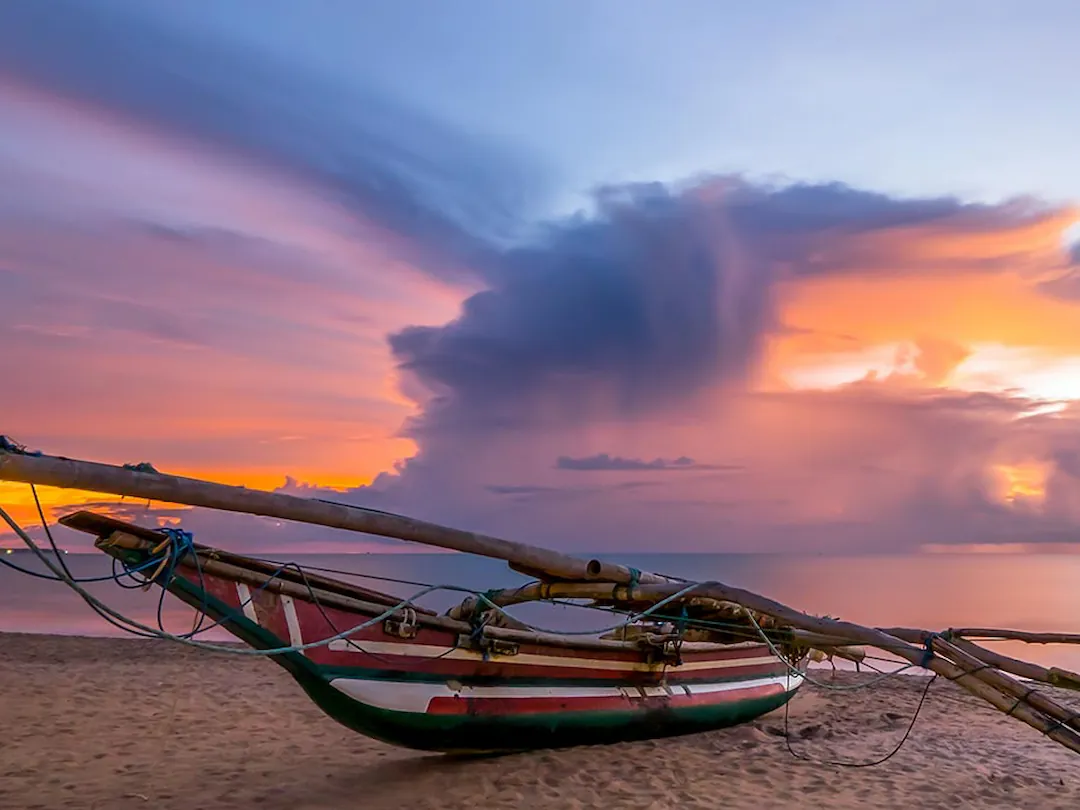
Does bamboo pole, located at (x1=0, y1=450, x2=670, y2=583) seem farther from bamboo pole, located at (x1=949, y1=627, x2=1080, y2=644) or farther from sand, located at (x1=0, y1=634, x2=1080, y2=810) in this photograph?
bamboo pole, located at (x1=949, y1=627, x2=1080, y2=644)

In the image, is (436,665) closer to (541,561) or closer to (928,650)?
(541,561)

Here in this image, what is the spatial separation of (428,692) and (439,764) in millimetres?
1181

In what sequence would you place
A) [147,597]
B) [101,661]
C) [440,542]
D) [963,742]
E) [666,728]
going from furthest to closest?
[147,597] → [101,661] → [963,742] → [666,728] → [440,542]

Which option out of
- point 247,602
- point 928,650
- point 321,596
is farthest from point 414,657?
point 928,650

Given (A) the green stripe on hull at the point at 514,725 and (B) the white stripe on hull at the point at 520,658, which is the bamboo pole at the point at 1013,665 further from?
(A) the green stripe on hull at the point at 514,725

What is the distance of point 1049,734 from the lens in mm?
5969

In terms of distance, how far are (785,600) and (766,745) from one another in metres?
40.7

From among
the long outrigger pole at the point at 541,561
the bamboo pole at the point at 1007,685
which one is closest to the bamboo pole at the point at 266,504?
the long outrigger pole at the point at 541,561

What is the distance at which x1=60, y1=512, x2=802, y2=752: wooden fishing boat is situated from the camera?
18.5 ft

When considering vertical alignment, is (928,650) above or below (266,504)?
below

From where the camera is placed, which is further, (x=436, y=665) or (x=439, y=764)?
(x=439, y=764)

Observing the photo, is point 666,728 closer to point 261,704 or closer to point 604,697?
point 604,697

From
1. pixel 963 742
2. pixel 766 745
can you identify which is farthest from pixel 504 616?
pixel 963 742

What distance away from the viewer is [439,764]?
7332 millimetres
